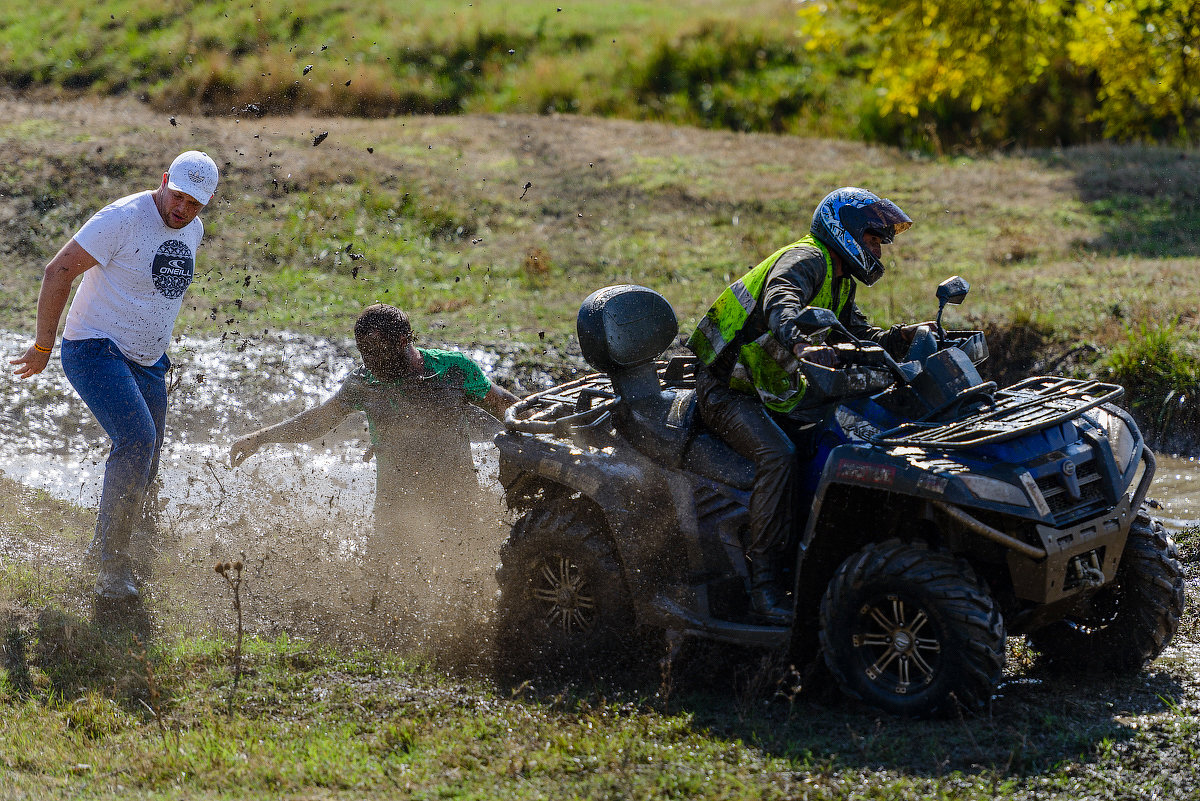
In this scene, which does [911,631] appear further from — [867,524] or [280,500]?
[280,500]

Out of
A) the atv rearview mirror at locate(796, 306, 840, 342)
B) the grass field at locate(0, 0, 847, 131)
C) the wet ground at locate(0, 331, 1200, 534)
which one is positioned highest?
the grass field at locate(0, 0, 847, 131)

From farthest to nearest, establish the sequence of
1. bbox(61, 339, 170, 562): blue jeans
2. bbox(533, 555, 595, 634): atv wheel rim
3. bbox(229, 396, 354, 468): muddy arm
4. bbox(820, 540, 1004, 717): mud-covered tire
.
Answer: bbox(229, 396, 354, 468): muddy arm, bbox(61, 339, 170, 562): blue jeans, bbox(533, 555, 595, 634): atv wheel rim, bbox(820, 540, 1004, 717): mud-covered tire

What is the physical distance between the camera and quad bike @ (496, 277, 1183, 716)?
16.4 ft

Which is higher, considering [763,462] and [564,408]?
[564,408]

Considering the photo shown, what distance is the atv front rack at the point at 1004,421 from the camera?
502 centimetres

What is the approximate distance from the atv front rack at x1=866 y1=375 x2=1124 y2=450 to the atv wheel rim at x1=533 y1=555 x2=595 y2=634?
168cm

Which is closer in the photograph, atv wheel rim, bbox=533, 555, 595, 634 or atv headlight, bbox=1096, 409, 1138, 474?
atv headlight, bbox=1096, 409, 1138, 474

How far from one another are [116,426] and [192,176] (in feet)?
4.66

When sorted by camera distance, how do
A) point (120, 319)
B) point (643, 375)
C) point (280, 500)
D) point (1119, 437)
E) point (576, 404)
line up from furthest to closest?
point (280, 500)
point (120, 319)
point (576, 404)
point (643, 375)
point (1119, 437)

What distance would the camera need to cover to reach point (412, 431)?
7.09 metres

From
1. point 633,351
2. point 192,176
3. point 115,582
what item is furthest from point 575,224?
point 633,351

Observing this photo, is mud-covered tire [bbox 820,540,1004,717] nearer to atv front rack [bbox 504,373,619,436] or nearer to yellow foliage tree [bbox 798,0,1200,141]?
atv front rack [bbox 504,373,619,436]

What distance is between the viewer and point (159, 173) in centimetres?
1566

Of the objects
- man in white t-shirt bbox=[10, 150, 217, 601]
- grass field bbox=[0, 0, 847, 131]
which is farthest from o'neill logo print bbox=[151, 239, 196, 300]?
grass field bbox=[0, 0, 847, 131]
